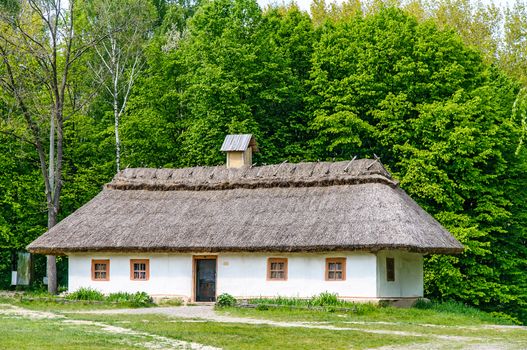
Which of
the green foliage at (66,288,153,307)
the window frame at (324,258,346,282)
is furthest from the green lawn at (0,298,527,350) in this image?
the green foliage at (66,288,153,307)

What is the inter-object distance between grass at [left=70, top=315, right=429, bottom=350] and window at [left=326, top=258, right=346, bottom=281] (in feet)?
28.5

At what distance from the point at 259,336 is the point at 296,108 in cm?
2797

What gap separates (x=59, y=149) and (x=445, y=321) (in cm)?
2045

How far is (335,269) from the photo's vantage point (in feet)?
101

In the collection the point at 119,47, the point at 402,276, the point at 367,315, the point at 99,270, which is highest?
the point at 119,47

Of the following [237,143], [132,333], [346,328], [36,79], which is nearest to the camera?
[132,333]

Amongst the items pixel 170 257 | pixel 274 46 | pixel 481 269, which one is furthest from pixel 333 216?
pixel 274 46

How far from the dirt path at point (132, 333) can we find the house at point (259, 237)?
6.17m

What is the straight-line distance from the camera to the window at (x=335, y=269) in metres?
30.5

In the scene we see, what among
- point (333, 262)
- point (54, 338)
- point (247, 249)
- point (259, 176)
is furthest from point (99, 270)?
point (54, 338)

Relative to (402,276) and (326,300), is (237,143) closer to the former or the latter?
(402,276)

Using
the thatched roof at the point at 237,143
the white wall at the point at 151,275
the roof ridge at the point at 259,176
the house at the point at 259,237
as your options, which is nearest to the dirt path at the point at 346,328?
the white wall at the point at 151,275

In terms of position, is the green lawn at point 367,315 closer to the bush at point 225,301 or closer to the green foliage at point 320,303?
the green foliage at point 320,303

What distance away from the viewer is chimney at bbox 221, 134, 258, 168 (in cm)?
3688
